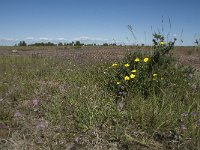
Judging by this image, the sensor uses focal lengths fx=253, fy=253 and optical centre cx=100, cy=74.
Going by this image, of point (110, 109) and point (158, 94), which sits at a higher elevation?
point (158, 94)

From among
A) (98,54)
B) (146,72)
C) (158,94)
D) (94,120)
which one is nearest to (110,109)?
(94,120)

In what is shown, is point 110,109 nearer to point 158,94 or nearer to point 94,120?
point 94,120

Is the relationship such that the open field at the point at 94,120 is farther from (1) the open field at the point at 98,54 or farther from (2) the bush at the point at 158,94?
(1) the open field at the point at 98,54

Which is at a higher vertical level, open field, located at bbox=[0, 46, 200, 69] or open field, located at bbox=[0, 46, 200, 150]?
open field, located at bbox=[0, 46, 200, 69]

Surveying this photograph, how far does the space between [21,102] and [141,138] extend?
2.35m

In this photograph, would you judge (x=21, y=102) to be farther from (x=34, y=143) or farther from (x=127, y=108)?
(x=127, y=108)

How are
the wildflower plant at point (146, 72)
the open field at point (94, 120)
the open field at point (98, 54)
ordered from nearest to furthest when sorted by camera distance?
the open field at point (94, 120)
the wildflower plant at point (146, 72)
the open field at point (98, 54)

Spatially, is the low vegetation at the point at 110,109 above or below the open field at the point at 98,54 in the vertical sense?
below

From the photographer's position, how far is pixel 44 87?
17.3ft

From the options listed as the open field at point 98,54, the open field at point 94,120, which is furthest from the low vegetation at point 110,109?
the open field at point 98,54

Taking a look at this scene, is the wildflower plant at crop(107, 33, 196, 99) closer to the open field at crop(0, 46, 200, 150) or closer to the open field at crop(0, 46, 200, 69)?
the open field at crop(0, 46, 200, 150)

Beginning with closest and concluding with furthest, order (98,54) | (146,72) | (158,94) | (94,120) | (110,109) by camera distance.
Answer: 1. (94,120)
2. (110,109)
3. (158,94)
4. (146,72)
5. (98,54)

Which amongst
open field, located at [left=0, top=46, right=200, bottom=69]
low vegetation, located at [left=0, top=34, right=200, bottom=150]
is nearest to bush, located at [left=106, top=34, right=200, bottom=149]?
low vegetation, located at [left=0, top=34, right=200, bottom=150]

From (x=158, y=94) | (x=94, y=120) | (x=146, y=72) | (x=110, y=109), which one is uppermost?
(x=146, y=72)
